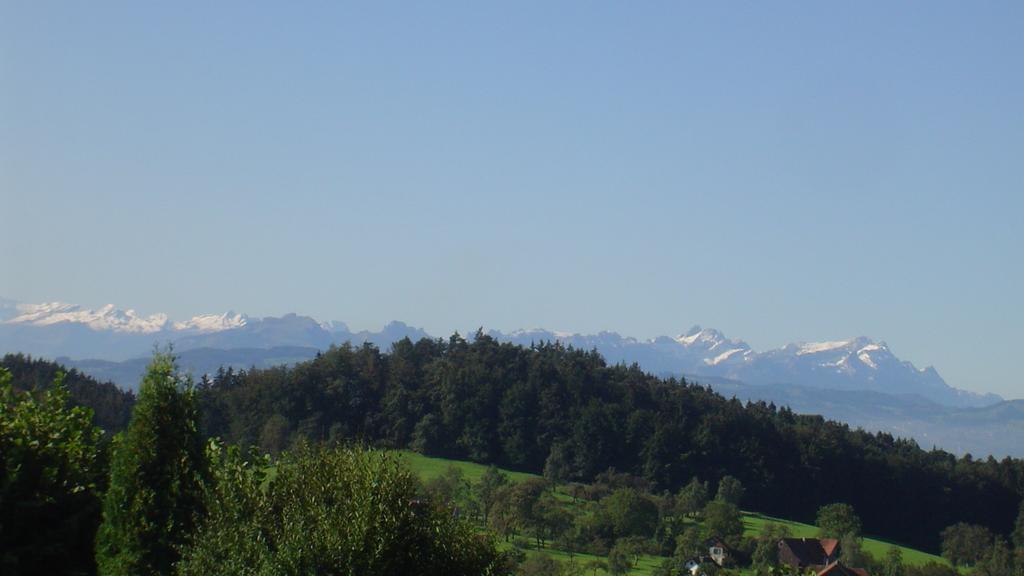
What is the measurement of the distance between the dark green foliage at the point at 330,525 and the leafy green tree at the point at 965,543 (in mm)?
76017

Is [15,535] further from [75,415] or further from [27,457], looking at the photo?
[75,415]

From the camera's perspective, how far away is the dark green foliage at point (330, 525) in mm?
11602

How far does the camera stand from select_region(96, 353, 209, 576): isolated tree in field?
43.0ft

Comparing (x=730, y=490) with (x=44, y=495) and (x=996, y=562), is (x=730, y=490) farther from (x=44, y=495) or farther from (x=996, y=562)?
(x=44, y=495)

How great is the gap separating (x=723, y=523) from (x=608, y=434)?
2471cm

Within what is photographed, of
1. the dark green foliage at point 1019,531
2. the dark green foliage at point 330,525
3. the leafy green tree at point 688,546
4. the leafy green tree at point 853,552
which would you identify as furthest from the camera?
the dark green foliage at point 1019,531

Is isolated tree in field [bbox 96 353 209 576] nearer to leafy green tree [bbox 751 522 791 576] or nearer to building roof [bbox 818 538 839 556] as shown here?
leafy green tree [bbox 751 522 791 576]

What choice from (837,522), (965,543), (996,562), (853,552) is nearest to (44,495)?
(853,552)

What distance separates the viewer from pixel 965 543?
81.8 m

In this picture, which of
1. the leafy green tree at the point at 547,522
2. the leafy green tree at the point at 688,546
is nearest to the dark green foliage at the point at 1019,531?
the leafy green tree at the point at 688,546

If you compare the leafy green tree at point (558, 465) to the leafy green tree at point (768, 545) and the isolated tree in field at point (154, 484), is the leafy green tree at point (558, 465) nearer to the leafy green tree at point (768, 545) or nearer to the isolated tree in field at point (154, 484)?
the leafy green tree at point (768, 545)

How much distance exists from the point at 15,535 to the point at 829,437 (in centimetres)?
8951

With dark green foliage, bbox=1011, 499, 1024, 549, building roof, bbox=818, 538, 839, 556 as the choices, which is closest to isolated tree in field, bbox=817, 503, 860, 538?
building roof, bbox=818, 538, 839, 556

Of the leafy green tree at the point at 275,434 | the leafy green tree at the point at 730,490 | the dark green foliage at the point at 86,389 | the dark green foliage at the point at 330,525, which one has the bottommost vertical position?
the leafy green tree at the point at 730,490
